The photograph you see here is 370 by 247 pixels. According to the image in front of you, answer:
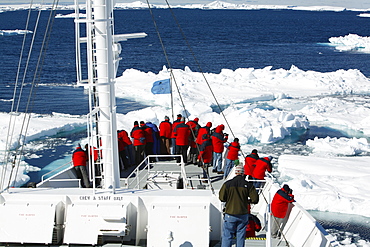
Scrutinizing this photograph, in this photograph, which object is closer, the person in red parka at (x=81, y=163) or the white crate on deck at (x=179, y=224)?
the white crate on deck at (x=179, y=224)

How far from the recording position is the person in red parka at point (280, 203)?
7887mm

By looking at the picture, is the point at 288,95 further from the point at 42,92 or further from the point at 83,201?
the point at 83,201

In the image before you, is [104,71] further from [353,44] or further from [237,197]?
[353,44]

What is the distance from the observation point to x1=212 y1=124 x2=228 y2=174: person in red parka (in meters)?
10.3

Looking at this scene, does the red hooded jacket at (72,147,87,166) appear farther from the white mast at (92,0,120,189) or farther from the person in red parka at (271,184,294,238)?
the person in red parka at (271,184,294,238)

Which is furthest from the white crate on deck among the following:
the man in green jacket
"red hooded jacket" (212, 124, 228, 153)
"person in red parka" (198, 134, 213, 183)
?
"person in red parka" (198, 134, 213, 183)

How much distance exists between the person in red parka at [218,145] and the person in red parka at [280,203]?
2.54m

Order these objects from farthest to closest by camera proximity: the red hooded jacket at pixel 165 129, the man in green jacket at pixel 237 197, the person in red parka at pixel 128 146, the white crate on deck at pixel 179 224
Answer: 1. the red hooded jacket at pixel 165 129
2. the person in red parka at pixel 128 146
3. the white crate on deck at pixel 179 224
4. the man in green jacket at pixel 237 197

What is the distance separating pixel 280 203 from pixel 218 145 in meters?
2.70

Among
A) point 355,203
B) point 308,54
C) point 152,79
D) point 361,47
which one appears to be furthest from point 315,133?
point 361,47

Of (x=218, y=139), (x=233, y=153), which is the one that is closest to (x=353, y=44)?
(x=218, y=139)

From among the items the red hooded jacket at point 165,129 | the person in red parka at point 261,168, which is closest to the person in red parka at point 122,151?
the red hooded jacket at point 165,129

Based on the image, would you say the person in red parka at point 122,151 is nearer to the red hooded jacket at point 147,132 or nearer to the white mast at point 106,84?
the red hooded jacket at point 147,132

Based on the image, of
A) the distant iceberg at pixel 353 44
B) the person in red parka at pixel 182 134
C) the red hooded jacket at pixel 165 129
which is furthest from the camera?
the distant iceberg at pixel 353 44
